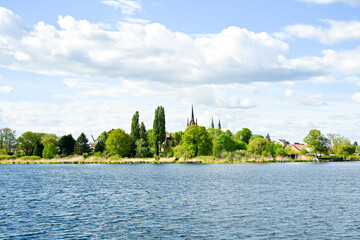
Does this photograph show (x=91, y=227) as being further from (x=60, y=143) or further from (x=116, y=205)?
(x=60, y=143)

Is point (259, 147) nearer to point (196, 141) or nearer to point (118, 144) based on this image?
point (196, 141)

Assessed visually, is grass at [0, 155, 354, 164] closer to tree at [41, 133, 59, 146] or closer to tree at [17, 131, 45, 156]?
tree at [17, 131, 45, 156]

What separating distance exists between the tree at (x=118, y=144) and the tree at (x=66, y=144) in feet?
84.4

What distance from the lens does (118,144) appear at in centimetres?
13088

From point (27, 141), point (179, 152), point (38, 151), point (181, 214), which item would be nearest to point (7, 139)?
point (27, 141)

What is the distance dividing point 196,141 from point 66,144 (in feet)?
195

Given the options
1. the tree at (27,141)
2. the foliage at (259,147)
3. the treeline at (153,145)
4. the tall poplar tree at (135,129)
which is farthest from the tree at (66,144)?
the foliage at (259,147)

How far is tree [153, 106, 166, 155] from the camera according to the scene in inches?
5271

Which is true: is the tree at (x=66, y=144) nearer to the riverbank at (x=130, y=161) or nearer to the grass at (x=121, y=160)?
the grass at (x=121, y=160)

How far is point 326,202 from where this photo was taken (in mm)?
35438

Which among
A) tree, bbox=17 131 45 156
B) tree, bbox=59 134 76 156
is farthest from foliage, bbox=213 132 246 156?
tree, bbox=17 131 45 156

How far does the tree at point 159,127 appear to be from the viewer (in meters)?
134

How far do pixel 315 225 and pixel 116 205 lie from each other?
721 inches

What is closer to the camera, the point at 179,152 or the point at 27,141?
the point at 179,152
